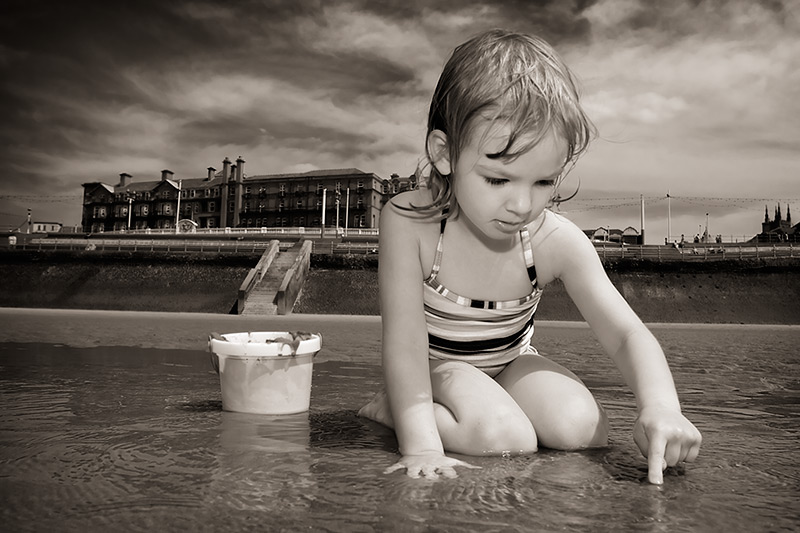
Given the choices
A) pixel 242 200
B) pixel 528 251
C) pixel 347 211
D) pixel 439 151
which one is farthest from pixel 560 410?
pixel 242 200

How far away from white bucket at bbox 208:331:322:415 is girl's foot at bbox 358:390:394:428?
35 centimetres

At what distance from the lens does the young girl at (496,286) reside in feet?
5.96

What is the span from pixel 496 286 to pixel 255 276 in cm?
2379

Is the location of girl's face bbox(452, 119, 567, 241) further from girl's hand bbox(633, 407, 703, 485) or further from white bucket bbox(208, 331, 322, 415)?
white bucket bbox(208, 331, 322, 415)

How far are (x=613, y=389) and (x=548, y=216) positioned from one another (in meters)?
1.99

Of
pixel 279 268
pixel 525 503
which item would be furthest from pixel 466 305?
pixel 279 268

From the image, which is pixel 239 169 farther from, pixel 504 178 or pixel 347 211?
pixel 504 178

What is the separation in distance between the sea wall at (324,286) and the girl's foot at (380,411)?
20.0 m

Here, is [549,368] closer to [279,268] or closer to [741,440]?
[741,440]

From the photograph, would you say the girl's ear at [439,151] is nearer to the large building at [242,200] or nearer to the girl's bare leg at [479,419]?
the girl's bare leg at [479,419]

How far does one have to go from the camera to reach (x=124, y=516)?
4.21 ft

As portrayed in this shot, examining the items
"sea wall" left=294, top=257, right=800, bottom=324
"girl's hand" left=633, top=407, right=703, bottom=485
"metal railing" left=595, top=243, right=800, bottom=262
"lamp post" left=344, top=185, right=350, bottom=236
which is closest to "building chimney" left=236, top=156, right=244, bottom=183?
"lamp post" left=344, top=185, right=350, bottom=236

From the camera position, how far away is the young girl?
1.82 meters

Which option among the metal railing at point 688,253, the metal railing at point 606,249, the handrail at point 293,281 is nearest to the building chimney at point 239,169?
the metal railing at point 606,249
